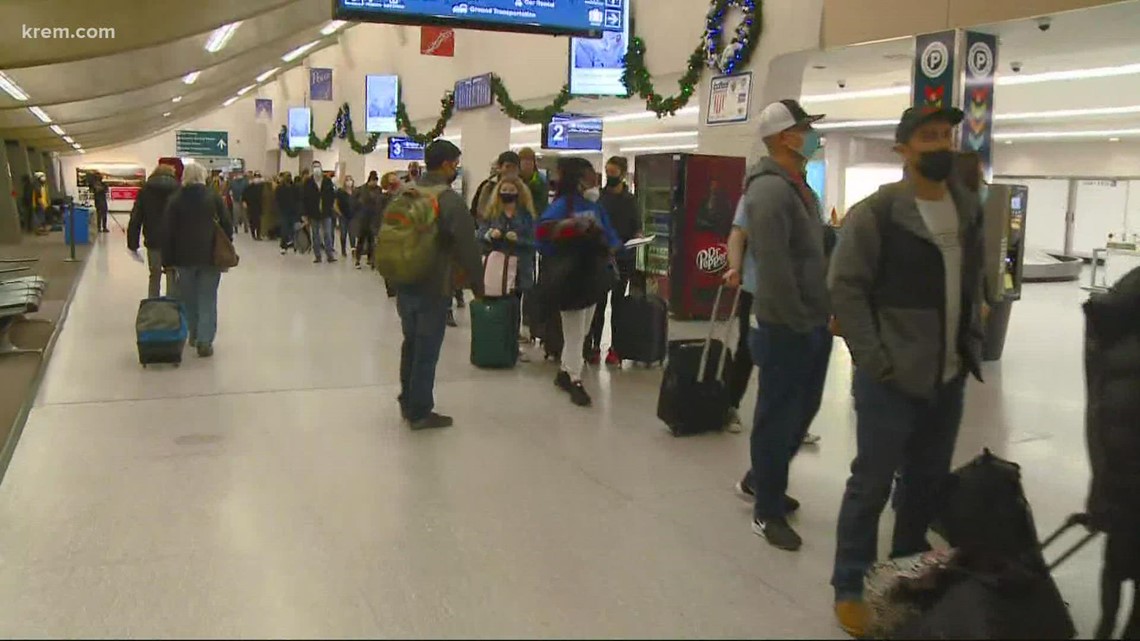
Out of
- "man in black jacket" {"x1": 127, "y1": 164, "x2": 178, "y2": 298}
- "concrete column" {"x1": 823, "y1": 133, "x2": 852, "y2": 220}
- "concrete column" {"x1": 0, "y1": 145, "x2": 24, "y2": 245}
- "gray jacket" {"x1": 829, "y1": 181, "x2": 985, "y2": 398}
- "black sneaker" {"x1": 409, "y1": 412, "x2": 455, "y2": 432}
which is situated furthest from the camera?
"concrete column" {"x1": 823, "y1": 133, "x2": 852, "y2": 220}

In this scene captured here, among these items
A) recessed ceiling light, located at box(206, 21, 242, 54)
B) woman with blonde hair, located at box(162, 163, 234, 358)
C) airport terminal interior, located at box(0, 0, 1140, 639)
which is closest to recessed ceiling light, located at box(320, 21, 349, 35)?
recessed ceiling light, located at box(206, 21, 242, 54)

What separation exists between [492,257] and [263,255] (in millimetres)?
13081

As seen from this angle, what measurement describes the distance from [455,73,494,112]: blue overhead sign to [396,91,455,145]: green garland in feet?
0.83

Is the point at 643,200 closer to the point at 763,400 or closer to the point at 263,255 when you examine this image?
the point at 763,400

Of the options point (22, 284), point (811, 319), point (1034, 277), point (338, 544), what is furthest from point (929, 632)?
point (1034, 277)

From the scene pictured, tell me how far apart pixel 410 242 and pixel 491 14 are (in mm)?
3844

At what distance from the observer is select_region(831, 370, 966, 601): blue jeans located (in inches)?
126

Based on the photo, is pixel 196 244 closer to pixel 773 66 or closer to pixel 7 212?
pixel 773 66

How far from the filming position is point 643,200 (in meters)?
11.6

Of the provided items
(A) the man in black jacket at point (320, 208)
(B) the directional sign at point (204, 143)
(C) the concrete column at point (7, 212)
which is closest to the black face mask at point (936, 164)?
(A) the man in black jacket at point (320, 208)

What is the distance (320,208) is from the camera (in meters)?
17.6

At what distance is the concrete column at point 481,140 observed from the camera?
17.4 m

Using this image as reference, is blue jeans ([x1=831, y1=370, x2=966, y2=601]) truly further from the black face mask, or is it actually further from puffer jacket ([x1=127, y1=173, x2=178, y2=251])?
puffer jacket ([x1=127, y1=173, x2=178, y2=251])

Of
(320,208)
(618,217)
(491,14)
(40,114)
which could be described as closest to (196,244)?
(491,14)
